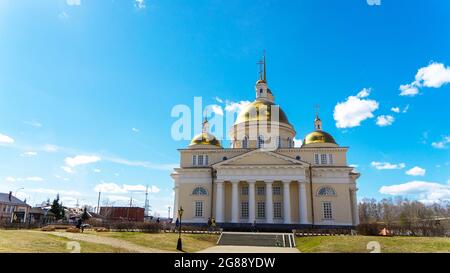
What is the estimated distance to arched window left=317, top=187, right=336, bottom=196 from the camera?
1549 inches

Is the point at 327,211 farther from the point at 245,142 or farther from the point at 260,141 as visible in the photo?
the point at 245,142

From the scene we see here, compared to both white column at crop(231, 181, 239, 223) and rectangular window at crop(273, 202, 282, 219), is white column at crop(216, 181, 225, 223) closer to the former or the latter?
white column at crop(231, 181, 239, 223)

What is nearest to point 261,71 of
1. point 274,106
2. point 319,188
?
point 274,106

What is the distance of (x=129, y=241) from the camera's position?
22531 mm

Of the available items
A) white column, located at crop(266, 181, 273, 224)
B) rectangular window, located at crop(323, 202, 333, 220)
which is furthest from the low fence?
rectangular window, located at crop(323, 202, 333, 220)

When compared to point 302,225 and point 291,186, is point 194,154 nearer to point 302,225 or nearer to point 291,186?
point 291,186

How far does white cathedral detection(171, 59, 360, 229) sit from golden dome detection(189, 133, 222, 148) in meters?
1.13

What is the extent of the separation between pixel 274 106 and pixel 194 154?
560 inches

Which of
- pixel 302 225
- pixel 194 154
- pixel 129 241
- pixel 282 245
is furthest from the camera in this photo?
pixel 194 154

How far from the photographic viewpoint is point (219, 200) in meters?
39.2

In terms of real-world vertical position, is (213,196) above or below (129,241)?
above

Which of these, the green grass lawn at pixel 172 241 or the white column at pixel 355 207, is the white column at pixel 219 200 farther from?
the white column at pixel 355 207

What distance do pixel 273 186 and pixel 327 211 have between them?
7.18 m
